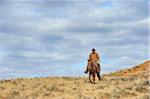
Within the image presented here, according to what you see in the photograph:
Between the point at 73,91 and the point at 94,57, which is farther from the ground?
the point at 94,57

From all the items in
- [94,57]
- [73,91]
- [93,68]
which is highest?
[94,57]

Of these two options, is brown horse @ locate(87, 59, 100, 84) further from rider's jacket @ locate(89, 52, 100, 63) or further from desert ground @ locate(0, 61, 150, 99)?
desert ground @ locate(0, 61, 150, 99)

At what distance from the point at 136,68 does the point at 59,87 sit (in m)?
19.5

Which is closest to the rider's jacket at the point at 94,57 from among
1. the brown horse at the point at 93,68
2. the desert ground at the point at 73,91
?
the brown horse at the point at 93,68

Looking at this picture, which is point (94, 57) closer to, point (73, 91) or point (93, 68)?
point (93, 68)

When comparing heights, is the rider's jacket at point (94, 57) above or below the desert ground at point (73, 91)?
above

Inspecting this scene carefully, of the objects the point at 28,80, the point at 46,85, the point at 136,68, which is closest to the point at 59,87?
the point at 46,85

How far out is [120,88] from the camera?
2673 cm

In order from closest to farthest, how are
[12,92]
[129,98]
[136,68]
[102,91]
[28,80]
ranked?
1. [129,98]
2. [102,91]
3. [12,92]
4. [28,80]
5. [136,68]

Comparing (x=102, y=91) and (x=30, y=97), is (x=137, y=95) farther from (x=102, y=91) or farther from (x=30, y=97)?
(x=30, y=97)

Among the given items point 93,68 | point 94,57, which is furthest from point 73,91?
point 94,57

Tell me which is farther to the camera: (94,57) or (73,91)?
(94,57)

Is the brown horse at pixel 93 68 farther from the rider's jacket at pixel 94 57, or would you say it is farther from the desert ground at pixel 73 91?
the desert ground at pixel 73 91

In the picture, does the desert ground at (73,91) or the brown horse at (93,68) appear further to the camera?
the brown horse at (93,68)
